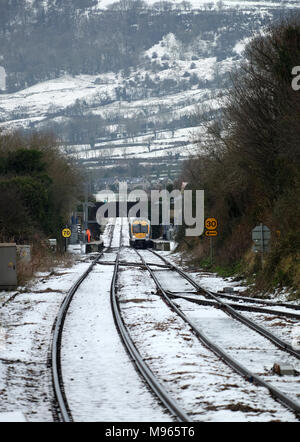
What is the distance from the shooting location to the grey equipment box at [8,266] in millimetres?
30656

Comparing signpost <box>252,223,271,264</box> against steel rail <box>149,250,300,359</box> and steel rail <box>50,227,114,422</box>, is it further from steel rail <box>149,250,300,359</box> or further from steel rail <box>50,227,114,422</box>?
steel rail <box>50,227,114,422</box>

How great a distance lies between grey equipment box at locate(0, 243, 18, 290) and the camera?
3066 centimetres

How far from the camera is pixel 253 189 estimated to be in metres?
41.2

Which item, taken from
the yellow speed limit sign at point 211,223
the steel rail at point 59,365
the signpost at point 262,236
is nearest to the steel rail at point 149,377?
the steel rail at point 59,365

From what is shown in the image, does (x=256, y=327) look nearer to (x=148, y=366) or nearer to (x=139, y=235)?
(x=148, y=366)

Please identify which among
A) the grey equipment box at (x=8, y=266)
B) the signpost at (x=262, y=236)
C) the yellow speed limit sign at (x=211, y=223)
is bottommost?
the grey equipment box at (x=8, y=266)

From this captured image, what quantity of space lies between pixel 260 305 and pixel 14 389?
41.5 ft

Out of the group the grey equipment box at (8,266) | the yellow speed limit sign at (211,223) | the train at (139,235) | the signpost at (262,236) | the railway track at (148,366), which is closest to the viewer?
the railway track at (148,366)

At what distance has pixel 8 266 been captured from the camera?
31.0 meters

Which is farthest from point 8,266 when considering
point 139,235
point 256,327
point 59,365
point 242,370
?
point 139,235

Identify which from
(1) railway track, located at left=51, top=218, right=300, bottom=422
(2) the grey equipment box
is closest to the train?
(2) the grey equipment box

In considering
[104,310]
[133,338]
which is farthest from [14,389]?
[104,310]

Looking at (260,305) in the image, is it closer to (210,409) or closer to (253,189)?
(210,409)

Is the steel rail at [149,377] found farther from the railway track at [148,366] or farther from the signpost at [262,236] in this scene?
the signpost at [262,236]
